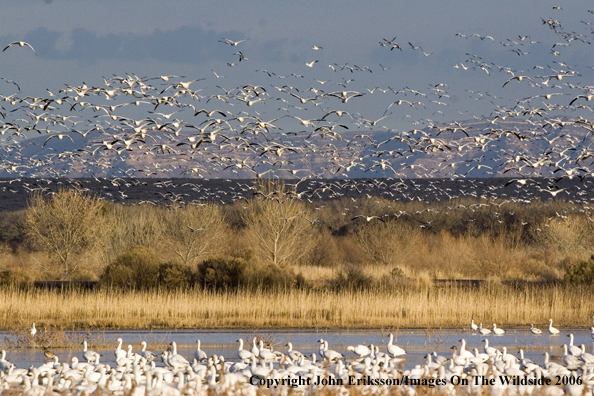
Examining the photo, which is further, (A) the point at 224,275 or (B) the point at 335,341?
(A) the point at 224,275

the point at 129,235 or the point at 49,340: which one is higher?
the point at 129,235

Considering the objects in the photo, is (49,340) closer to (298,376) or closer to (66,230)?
(298,376)

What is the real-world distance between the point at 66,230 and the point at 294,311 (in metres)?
20.1

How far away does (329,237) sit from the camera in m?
62.3

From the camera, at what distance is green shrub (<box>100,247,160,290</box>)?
3875 centimetres

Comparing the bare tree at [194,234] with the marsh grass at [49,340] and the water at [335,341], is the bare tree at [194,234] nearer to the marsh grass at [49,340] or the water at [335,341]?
the water at [335,341]

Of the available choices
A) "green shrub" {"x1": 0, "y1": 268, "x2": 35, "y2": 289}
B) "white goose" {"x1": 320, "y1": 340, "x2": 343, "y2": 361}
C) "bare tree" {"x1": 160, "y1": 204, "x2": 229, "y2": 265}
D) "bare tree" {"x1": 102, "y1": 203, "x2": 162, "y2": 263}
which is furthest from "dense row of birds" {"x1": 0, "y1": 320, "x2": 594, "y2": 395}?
"bare tree" {"x1": 102, "y1": 203, "x2": 162, "y2": 263}

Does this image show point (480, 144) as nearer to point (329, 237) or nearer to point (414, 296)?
point (414, 296)

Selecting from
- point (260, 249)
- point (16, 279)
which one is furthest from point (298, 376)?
point (260, 249)

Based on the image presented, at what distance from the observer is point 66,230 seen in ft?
156

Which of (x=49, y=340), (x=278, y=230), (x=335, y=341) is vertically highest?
(x=278, y=230)

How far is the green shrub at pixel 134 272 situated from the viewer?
38750 mm

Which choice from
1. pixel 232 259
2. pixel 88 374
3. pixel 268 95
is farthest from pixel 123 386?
pixel 232 259

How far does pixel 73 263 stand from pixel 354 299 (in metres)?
20.7
